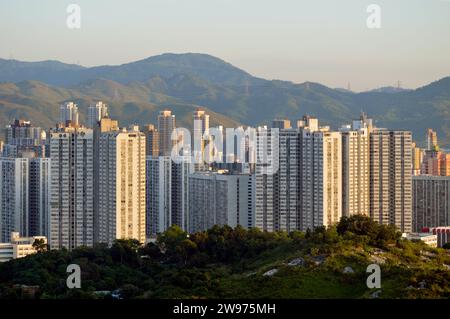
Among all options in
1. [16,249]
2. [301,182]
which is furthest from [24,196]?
[301,182]

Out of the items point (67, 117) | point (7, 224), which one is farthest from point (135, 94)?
point (7, 224)

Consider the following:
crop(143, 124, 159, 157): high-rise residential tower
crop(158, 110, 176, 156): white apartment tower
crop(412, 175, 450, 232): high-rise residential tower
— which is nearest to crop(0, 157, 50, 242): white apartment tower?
crop(143, 124, 159, 157): high-rise residential tower

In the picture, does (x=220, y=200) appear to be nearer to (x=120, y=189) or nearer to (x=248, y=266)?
(x=120, y=189)

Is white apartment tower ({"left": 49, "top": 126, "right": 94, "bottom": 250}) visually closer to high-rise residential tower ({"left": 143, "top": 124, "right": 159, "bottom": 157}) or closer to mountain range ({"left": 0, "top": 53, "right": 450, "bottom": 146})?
high-rise residential tower ({"left": 143, "top": 124, "right": 159, "bottom": 157})

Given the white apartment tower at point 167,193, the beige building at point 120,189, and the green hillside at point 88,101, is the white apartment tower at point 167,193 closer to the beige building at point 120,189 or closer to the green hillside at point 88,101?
the beige building at point 120,189

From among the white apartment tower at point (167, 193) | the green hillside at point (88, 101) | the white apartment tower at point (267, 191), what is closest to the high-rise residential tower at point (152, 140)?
the white apartment tower at point (167, 193)
